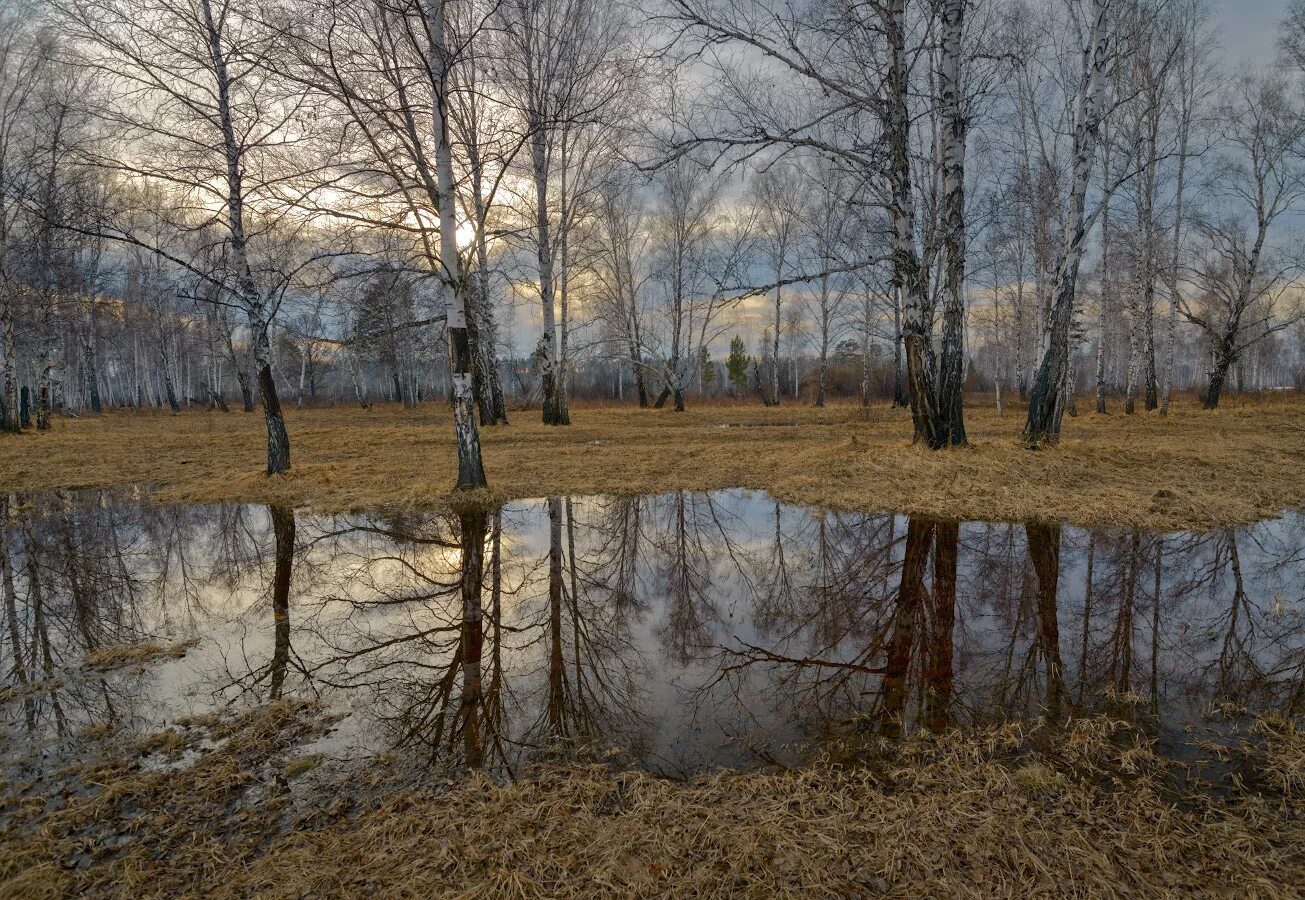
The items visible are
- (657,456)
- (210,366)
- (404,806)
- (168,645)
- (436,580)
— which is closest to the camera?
(404,806)

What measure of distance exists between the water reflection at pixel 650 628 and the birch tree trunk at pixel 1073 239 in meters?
4.64

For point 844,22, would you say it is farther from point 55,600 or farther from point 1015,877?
point 55,600

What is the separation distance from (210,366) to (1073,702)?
61915 mm

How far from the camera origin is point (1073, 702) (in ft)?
11.6

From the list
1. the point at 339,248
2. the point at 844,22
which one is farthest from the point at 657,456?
the point at 844,22

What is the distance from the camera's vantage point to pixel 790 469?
11312 mm

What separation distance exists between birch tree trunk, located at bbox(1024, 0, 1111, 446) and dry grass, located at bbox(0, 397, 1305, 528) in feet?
2.73

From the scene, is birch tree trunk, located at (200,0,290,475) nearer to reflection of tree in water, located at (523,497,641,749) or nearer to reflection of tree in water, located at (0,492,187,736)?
reflection of tree in water, located at (0,492,187,736)

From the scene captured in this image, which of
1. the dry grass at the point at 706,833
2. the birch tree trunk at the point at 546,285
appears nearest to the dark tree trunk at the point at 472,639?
the dry grass at the point at 706,833

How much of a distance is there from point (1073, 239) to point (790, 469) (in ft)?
22.5

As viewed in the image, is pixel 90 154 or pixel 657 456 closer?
pixel 90 154

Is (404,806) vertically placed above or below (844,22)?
below

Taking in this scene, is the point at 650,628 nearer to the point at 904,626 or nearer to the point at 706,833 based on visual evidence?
the point at 904,626

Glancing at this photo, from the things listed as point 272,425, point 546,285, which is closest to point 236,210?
point 272,425
